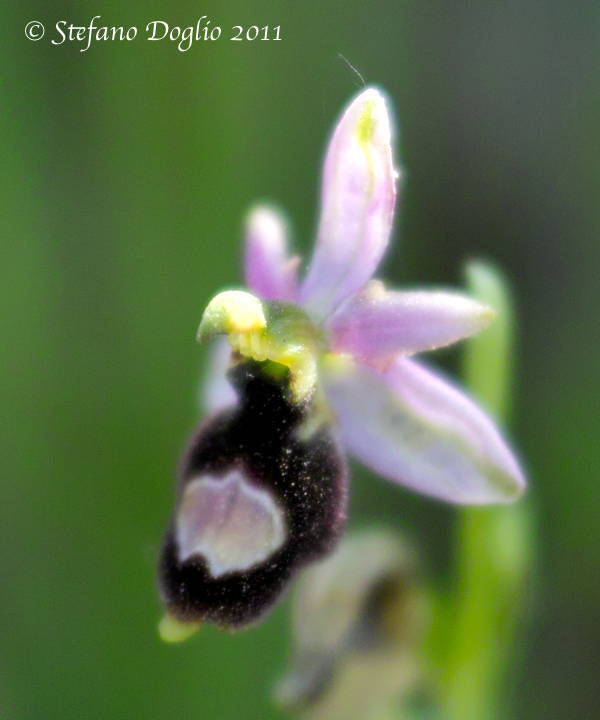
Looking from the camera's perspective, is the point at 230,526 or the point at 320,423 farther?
the point at 320,423

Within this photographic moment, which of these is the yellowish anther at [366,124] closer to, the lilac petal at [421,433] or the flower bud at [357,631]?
the lilac petal at [421,433]

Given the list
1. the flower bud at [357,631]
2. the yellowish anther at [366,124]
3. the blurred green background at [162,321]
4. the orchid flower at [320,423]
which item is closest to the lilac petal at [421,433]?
the orchid flower at [320,423]

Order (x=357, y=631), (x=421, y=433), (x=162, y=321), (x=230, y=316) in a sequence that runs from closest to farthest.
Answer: (x=230, y=316) → (x=421, y=433) → (x=357, y=631) → (x=162, y=321)

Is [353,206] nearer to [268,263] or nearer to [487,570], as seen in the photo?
[268,263]

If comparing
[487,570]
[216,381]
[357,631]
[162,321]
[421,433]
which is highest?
[162,321]

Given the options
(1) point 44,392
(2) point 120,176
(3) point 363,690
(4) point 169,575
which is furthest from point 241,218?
(4) point 169,575

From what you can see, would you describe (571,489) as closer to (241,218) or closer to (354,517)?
(354,517)

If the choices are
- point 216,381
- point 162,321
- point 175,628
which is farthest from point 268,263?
point 162,321
